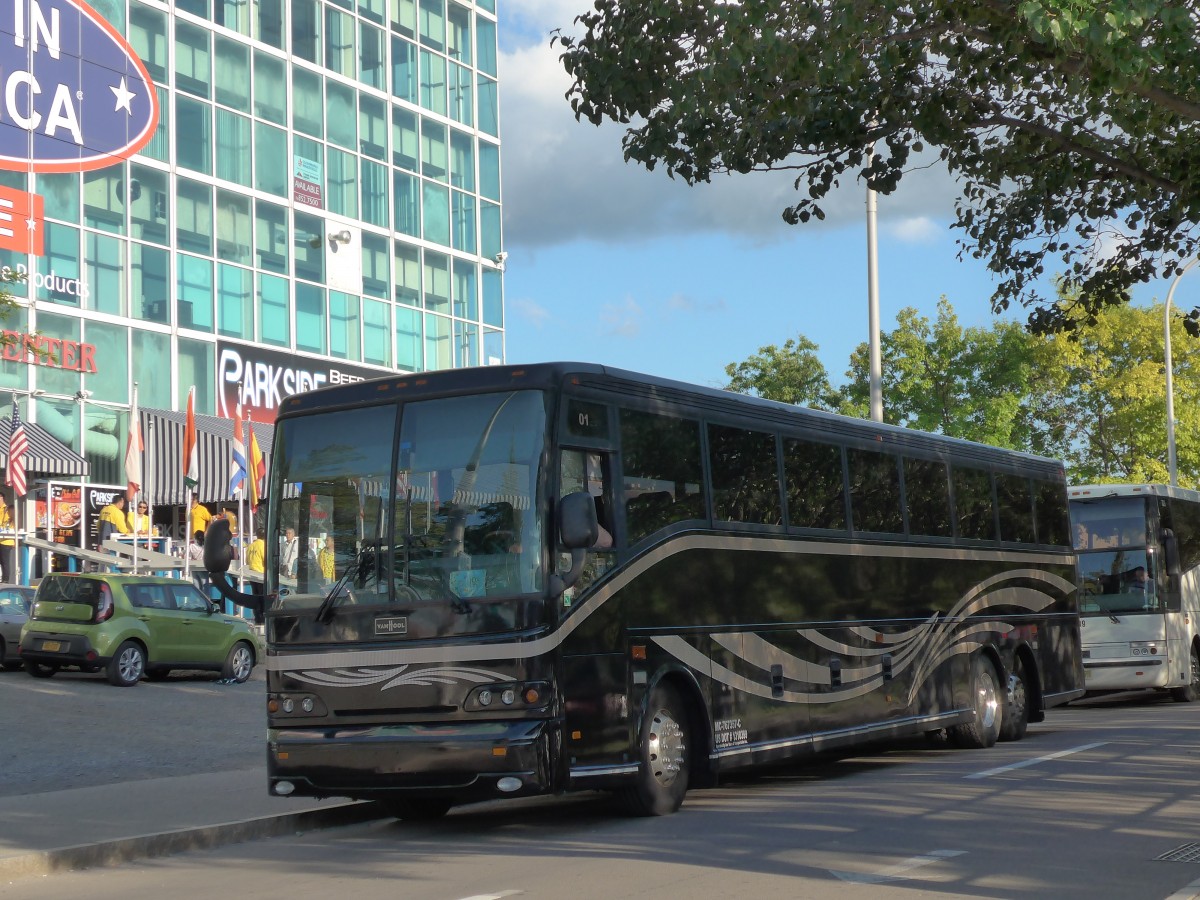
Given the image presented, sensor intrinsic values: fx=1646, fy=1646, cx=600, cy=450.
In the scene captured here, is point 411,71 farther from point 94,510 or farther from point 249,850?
point 249,850


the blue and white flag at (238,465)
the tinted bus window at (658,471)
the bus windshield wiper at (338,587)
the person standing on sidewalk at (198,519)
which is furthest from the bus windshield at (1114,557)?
the person standing on sidewalk at (198,519)

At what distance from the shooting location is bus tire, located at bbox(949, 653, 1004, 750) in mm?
17250

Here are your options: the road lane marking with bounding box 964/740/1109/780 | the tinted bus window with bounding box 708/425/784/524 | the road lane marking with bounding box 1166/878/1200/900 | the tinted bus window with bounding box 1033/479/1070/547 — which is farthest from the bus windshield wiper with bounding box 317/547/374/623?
the tinted bus window with bounding box 1033/479/1070/547

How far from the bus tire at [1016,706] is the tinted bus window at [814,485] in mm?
4423

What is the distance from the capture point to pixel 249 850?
1142cm

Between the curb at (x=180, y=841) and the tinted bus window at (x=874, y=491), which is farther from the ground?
the tinted bus window at (x=874, y=491)

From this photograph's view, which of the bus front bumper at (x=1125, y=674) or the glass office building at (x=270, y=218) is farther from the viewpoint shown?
the glass office building at (x=270, y=218)

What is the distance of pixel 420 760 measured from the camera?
11.0 m

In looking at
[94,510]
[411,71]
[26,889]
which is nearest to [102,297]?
[94,510]

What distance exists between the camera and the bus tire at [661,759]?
11797 millimetres

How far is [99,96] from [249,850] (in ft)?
106

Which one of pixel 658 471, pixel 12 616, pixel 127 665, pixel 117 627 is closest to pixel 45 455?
pixel 12 616

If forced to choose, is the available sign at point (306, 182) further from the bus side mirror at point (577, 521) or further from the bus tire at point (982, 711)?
the bus side mirror at point (577, 521)

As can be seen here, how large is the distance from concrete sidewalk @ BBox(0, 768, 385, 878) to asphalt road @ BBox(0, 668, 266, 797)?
1.29 metres
